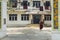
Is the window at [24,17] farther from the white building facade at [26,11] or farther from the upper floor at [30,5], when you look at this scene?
the upper floor at [30,5]

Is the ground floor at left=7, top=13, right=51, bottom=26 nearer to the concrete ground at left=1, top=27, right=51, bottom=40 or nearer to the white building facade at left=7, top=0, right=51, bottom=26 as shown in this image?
the white building facade at left=7, top=0, right=51, bottom=26

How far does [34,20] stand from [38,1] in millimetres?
3427

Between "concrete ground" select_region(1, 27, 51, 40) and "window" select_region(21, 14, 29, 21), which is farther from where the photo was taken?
"window" select_region(21, 14, 29, 21)

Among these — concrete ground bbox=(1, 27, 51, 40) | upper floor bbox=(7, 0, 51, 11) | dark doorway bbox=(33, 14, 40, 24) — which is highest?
upper floor bbox=(7, 0, 51, 11)

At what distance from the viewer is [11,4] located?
32500 millimetres

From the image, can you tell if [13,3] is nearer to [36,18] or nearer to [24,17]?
[24,17]

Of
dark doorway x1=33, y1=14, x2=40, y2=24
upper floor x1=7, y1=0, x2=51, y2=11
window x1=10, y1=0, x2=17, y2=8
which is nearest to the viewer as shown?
upper floor x1=7, y1=0, x2=51, y2=11

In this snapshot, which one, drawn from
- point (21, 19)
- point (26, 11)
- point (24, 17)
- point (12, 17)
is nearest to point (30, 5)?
point (26, 11)

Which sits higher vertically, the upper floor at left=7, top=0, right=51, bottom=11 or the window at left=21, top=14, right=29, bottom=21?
the upper floor at left=7, top=0, right=51, bottom=11

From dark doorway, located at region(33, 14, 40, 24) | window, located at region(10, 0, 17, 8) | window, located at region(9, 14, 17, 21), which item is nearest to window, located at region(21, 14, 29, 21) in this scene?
window, located at region(9, 14, 17, 21)

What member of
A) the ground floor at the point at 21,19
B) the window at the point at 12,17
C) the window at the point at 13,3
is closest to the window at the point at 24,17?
the ground floor at the point at 21,19

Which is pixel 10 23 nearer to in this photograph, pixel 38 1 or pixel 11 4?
pixel 11 4

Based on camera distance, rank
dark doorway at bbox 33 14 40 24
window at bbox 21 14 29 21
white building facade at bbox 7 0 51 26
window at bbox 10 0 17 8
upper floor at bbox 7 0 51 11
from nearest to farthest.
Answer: white building facade at bbox 7 0 51 26 → upper floor at bbox 7 0 51 11 → window at bbox 10 0 17 8 → window at bbox 21 14 29 21 → dark doorway at bbox 33 14 40 24

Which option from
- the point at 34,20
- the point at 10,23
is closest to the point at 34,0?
the point at 34,20
